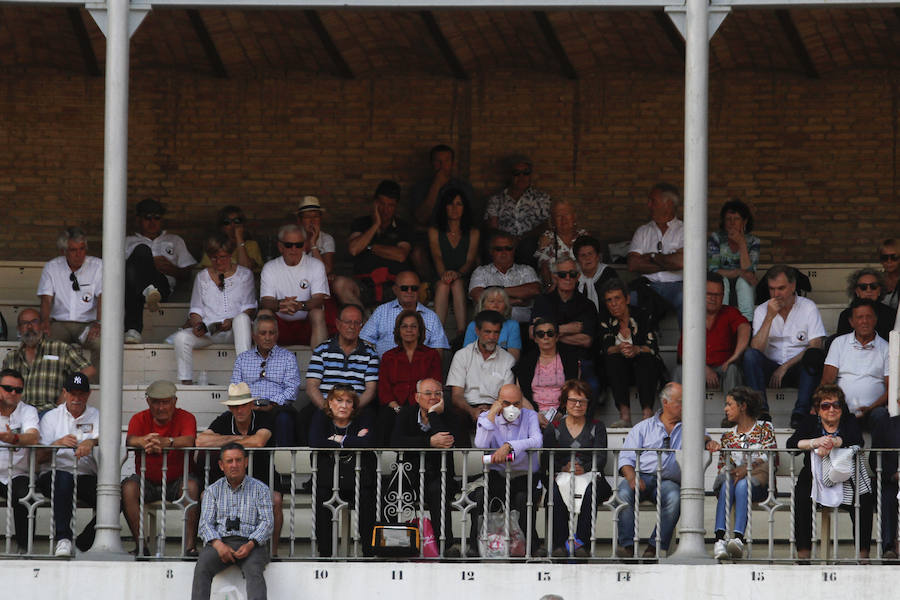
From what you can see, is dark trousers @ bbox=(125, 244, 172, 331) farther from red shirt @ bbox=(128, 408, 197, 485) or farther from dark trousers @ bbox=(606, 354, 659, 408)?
dark trousers @ bbox=(606, 354, 659, 408)

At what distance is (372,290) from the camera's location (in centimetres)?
1477

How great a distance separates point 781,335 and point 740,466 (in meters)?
2.50

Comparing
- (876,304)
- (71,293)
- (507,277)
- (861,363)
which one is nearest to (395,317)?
(507,277)

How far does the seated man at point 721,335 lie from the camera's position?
13367 mm

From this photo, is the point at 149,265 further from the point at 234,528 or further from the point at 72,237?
the point at 234,528

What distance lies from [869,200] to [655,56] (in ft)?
7.88

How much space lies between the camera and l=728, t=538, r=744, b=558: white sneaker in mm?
10789

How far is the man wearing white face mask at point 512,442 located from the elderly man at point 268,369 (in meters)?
1.85

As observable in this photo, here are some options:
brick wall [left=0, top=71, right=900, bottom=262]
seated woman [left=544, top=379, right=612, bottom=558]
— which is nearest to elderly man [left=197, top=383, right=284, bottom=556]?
seated woman [left=544, top=379, right=612, bottom=558]

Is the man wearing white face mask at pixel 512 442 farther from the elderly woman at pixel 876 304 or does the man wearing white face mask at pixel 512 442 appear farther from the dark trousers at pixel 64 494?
the elderly woman at pixel 876 304

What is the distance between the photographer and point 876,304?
42.9ft

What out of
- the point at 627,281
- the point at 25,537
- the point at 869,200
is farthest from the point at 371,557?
the point at 869,200

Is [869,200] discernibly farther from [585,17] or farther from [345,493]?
[345,493]

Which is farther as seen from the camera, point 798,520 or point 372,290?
point 372,290
